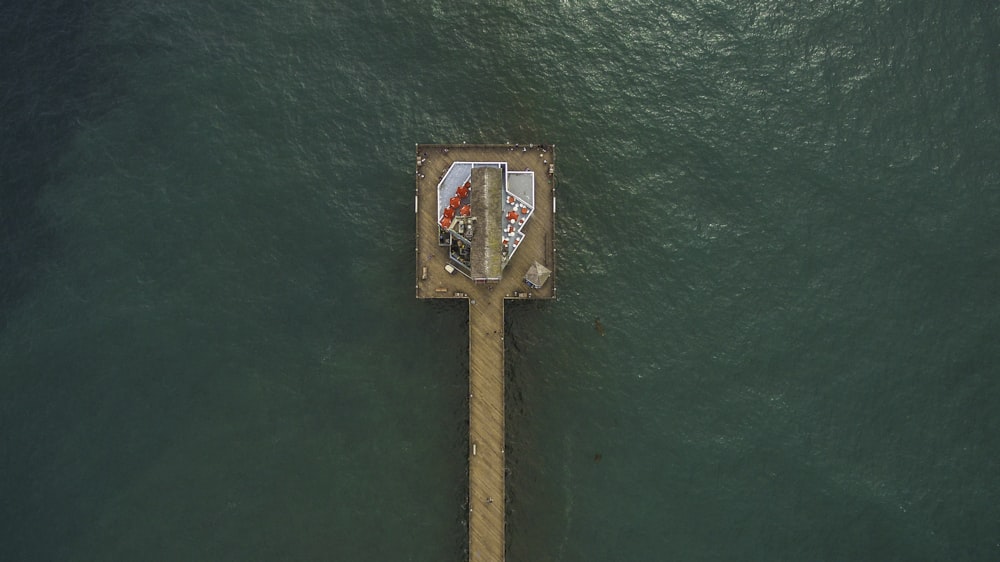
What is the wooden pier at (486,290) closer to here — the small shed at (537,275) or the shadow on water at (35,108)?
the small shed at (537,275)

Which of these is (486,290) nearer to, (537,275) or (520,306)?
(520,306)

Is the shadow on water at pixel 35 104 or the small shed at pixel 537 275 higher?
the shadow on water at pixel 35 104

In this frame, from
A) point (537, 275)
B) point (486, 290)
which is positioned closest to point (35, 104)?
point (486, 290)

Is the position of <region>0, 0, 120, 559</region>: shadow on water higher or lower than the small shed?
higher

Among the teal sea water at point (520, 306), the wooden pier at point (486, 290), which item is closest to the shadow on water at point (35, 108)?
the teal sea water at point (520, 306)

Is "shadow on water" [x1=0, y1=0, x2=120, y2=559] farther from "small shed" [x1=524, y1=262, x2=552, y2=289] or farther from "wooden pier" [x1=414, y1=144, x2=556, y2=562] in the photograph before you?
"small shed" [x1=524, y1=262, x2=552, y2=289]

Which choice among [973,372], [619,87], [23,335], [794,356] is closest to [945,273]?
[973,372]

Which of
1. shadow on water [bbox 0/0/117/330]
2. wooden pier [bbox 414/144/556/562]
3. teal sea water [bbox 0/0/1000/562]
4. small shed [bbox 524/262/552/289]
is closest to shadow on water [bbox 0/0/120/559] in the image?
shadow on water [bbox 0/0/117/330]
